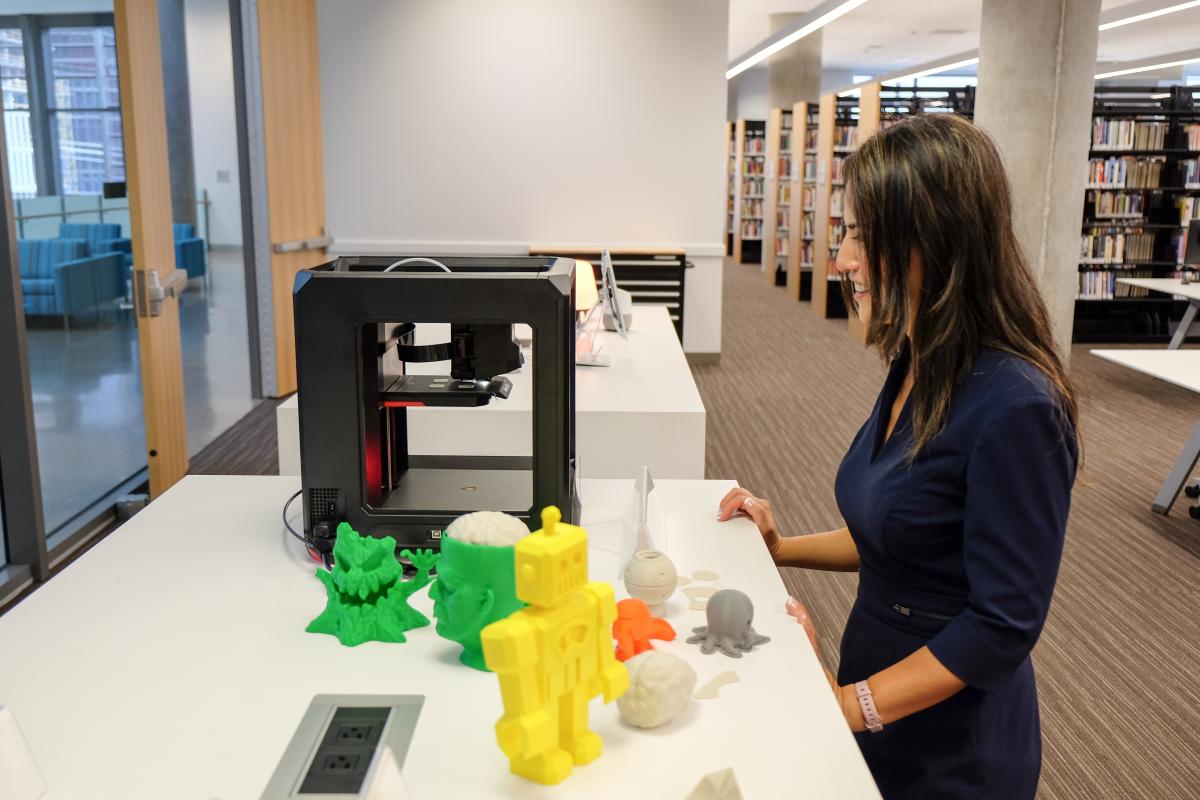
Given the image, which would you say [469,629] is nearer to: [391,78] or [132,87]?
[132,87]

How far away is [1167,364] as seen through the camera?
4340 mm

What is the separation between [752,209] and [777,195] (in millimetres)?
2884

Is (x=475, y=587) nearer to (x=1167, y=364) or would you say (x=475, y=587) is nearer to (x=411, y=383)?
(x=411, y=383)

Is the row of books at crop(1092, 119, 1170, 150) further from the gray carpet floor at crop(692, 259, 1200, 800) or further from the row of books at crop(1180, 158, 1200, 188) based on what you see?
the gray carpet floor at crop(692, 259, 1200, 800)

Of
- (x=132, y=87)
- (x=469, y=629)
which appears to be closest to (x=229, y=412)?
(x=132, y=87)

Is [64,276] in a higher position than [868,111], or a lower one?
lower

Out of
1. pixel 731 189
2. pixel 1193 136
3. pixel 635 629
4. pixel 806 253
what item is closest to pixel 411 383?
pixel 635 629

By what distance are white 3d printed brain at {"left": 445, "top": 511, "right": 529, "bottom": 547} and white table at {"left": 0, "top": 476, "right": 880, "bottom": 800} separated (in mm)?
171

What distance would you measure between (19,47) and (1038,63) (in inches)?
207

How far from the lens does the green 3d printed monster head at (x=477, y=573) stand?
1.24 meters

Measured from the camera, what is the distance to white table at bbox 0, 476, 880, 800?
41.6 inches

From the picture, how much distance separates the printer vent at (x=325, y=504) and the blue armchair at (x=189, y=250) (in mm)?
4093

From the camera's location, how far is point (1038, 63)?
19.9 ft

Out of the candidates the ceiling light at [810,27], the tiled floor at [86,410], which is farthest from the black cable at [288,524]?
the ceiling light at [810,27]
